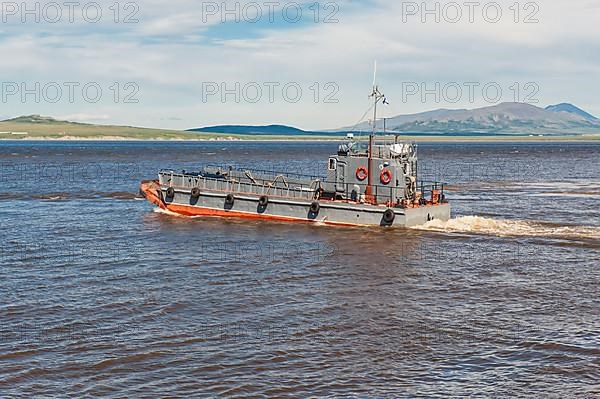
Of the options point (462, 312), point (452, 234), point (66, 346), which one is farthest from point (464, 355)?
point (452, 234)

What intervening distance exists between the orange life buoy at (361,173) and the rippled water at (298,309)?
375 cm

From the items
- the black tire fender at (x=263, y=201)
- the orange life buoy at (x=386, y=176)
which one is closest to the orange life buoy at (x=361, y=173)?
the orange life buoy at (x=386, y=176)

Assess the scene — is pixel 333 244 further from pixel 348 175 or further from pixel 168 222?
pixel 168 222

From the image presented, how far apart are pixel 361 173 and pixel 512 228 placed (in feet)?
27.1

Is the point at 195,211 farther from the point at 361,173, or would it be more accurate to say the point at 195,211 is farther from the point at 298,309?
the point at 298,309

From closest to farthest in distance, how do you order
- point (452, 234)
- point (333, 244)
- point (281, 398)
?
1. point (281, 398)
2. point (333, 244)
3. point (452, 234)

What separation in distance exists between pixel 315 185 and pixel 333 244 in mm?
8473

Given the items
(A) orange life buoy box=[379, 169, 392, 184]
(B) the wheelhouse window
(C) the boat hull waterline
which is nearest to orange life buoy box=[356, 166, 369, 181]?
(A) orange life buoy box=[379, 169, 392, 184]

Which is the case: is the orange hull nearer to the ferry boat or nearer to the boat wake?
the ferry boat

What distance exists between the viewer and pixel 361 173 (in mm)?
39312

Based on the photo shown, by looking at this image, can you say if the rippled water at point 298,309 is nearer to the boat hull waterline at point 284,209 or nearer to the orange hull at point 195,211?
the boat hull waterline at point 284,209

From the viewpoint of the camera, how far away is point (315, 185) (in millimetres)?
41250

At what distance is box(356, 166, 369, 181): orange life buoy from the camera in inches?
1543

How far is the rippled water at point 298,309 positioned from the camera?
51.3ft
